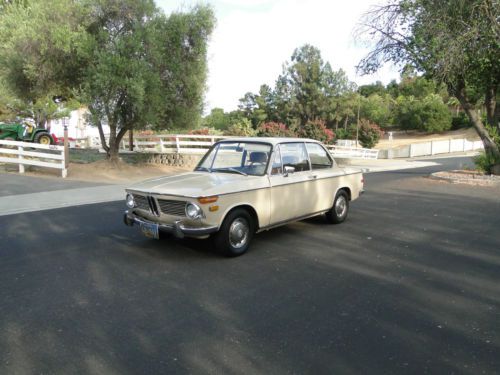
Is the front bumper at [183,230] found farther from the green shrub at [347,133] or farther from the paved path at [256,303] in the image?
the green shrub at [347,133]

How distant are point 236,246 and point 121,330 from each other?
2296 mm

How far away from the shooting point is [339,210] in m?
7.75

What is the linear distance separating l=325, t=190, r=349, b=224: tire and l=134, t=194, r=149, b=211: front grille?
3.40 meters

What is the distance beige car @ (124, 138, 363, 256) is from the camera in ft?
17.3

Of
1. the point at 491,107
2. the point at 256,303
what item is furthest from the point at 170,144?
the point at 256,303

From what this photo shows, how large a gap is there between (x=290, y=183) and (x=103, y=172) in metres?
11.4

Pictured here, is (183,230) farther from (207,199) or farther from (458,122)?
(458,122)

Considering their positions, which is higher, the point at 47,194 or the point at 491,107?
the point at 491,107

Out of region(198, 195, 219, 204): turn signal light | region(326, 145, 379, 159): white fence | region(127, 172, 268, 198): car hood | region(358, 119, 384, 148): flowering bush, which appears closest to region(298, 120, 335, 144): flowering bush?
region(326, 145, 379, 159): white fence

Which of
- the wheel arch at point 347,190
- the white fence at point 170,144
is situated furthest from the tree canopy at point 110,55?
the wheel arch at point 347,190

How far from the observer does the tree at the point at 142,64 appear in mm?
14281

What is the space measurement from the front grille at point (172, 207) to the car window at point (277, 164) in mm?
1532

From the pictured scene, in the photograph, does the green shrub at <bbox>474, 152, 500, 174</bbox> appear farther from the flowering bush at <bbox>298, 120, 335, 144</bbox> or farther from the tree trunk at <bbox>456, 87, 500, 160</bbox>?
the flowering bush at <bbox>298, 120, 335, 144</bbox>

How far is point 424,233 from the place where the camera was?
7152 mm
